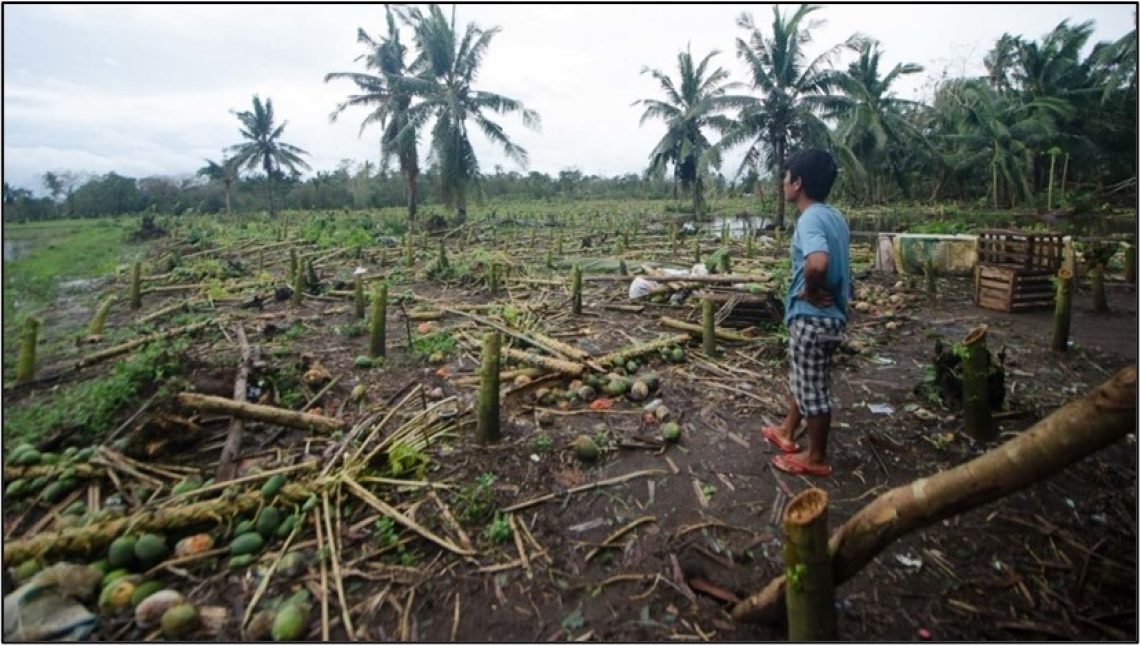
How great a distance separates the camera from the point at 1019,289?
7.64m

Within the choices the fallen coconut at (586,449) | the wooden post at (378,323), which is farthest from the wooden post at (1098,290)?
the wooden post at (378,323)

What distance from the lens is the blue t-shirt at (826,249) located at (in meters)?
3.14

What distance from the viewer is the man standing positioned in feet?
10.3

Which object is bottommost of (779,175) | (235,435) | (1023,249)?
(235,435)

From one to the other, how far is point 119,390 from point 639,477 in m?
4.28

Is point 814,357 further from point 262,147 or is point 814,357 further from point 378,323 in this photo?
point 262,147

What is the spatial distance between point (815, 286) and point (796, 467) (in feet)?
3.97

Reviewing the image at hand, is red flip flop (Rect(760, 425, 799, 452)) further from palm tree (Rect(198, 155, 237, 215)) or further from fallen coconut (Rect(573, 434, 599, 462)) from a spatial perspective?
palm tree (Rect(198, 155, 237, 215))

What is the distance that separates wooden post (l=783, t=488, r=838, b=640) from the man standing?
5.52ft

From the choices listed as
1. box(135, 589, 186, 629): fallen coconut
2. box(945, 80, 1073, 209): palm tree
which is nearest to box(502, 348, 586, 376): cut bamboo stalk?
box(135, 589, 186, 629): fallen coconut

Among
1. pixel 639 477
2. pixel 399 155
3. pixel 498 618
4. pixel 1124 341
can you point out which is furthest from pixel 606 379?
pixel 399 155

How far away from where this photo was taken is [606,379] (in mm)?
5094

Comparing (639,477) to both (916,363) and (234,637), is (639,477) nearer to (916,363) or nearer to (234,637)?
(234,637)

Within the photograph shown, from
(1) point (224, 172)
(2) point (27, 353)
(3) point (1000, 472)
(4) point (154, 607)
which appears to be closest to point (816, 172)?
(3) point (1000, 472)
